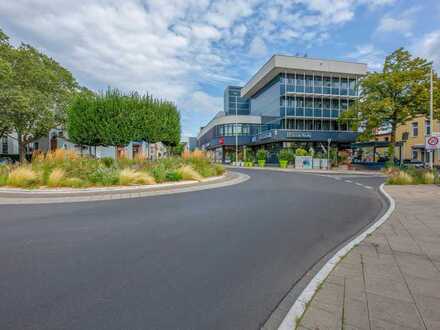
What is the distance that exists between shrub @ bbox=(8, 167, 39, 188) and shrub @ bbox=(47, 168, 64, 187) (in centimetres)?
69

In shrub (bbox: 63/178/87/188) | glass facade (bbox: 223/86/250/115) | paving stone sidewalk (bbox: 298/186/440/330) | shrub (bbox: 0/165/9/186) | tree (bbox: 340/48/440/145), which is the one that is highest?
glass facade (bbox: 223/86/250/115)

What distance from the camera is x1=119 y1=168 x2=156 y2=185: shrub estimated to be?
11141 millimetres

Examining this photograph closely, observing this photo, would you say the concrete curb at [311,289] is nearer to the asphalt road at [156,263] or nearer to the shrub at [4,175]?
the asphalt road at [156,263]

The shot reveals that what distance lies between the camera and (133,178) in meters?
11.4

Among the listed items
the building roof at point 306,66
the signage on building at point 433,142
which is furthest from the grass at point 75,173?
the building roof at point 306,66

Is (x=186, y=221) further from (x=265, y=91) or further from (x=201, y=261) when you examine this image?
(x=265, y=91)

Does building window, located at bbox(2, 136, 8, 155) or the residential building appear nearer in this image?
the residential building

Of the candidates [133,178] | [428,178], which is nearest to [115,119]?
[133,178]

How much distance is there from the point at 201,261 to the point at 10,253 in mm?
3097

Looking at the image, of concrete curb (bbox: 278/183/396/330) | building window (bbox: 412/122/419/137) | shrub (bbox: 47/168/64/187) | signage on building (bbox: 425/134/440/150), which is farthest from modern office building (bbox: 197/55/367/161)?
concrete curb (bbox: 278/183/396/330)

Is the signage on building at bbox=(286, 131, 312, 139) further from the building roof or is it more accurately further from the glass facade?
the glass facade

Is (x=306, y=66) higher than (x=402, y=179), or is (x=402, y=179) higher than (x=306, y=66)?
(x=306, y=66)

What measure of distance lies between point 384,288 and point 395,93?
2808 centimetres

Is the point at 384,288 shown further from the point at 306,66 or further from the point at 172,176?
the point at 306,66
